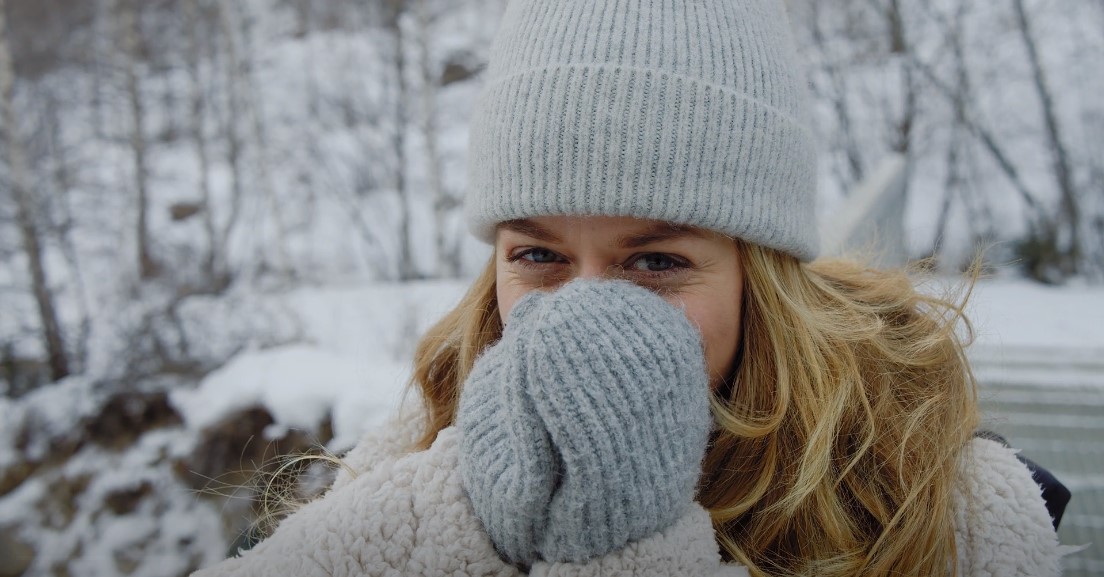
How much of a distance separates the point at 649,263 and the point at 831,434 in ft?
1.61

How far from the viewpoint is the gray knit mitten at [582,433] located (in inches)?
34.5

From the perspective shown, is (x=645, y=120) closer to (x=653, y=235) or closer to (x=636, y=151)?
(x=636, y=151)

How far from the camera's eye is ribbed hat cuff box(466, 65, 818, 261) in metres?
1.12

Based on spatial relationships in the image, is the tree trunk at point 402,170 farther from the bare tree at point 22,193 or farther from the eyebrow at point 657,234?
the eyebrow at point 657,234

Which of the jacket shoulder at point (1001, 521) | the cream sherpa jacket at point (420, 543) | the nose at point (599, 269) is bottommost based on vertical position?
the jacket shoulder at point (1001, 521)

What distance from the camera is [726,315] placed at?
122 cm

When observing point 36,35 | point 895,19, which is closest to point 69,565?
point 36,35

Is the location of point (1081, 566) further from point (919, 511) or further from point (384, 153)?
point (384, 153)

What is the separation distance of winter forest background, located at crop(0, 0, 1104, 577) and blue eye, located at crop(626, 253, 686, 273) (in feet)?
2.60

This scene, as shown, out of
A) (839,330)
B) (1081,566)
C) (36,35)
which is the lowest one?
(1081,566)

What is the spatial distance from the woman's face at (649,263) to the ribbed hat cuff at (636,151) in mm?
44

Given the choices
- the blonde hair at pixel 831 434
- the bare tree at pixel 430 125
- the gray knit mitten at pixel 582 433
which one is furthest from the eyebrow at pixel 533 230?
the bare tree at pixel 430 125

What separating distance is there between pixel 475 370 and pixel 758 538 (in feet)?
2.07

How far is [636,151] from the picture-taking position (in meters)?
1.12
